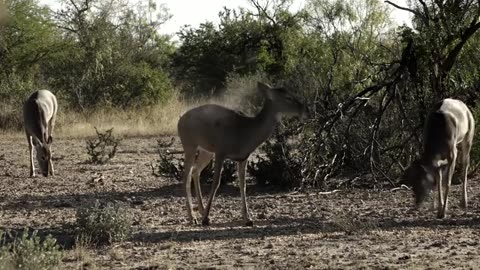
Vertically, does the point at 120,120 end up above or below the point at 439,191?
above

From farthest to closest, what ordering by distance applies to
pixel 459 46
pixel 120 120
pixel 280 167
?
pixel 120 120
pixel 459 46
pixel 280 167

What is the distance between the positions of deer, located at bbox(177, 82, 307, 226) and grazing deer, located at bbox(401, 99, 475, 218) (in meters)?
1.81

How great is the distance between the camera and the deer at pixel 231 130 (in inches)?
490

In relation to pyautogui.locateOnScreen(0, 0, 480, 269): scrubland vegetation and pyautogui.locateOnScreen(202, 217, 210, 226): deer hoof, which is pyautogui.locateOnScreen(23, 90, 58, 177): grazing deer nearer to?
pyautogui.locateOnScreen(0, 0, 480, 269): scrubland vegetation

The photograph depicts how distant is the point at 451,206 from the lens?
556 inches

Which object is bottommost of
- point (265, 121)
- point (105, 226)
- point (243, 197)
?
point (105, 226)

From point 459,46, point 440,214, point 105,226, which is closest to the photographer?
point 105,226

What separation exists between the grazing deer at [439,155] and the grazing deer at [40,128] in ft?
29.5

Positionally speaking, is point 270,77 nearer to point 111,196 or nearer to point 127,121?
point 127,121

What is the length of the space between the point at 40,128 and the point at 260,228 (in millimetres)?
9658

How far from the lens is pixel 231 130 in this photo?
1250 cm

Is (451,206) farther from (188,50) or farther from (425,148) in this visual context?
(188,50)

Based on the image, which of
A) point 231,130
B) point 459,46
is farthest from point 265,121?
point 459,46

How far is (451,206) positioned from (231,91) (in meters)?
21.7
